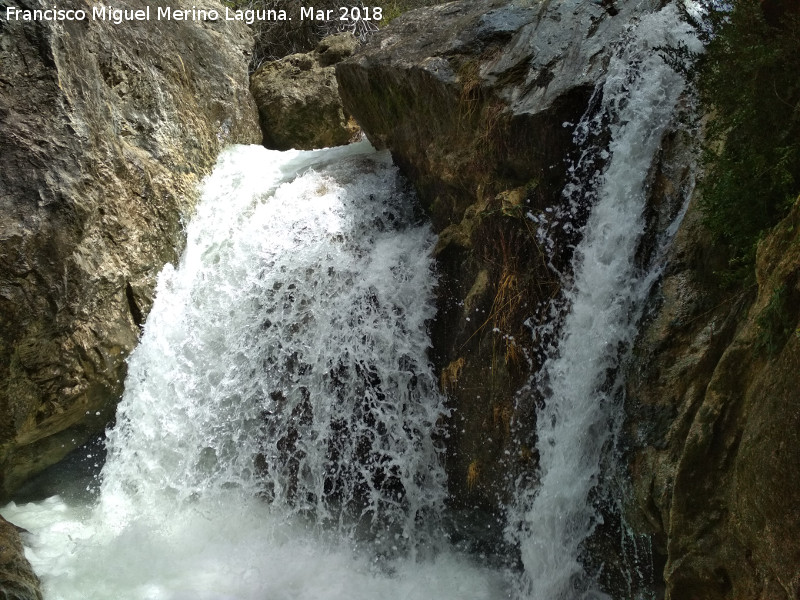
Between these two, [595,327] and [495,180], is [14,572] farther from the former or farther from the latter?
[495,180]

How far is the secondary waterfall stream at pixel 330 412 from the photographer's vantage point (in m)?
3.85

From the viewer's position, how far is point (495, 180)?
4766mm

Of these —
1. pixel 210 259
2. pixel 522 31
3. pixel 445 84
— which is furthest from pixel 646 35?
pixel 210 259

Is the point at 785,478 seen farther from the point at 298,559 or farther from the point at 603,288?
the point at 298,559

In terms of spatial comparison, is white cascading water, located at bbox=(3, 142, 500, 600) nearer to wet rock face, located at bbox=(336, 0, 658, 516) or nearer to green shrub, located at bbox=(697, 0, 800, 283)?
wet rock face, located at bbox=(336, 0, 658, 516)

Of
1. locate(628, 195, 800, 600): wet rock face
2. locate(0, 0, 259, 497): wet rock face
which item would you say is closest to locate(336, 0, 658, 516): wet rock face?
locate(628, 195, 800, 600): wet rock face

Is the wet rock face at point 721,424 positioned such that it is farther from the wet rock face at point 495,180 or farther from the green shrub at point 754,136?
the wet rock face at point 495,180

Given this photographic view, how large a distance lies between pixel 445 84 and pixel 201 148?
280cm

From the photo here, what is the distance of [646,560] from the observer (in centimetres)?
342

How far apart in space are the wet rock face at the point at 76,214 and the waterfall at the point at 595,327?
10.6ft

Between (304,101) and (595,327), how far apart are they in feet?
19.2

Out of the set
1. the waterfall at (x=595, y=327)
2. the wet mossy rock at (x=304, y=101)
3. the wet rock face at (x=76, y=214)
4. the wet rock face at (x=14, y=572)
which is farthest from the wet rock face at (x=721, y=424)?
the wet mossy rock at (x=304, y=101)

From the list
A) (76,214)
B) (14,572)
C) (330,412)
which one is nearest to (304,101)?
(76,214)

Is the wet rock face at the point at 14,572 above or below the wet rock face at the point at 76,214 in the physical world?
below
